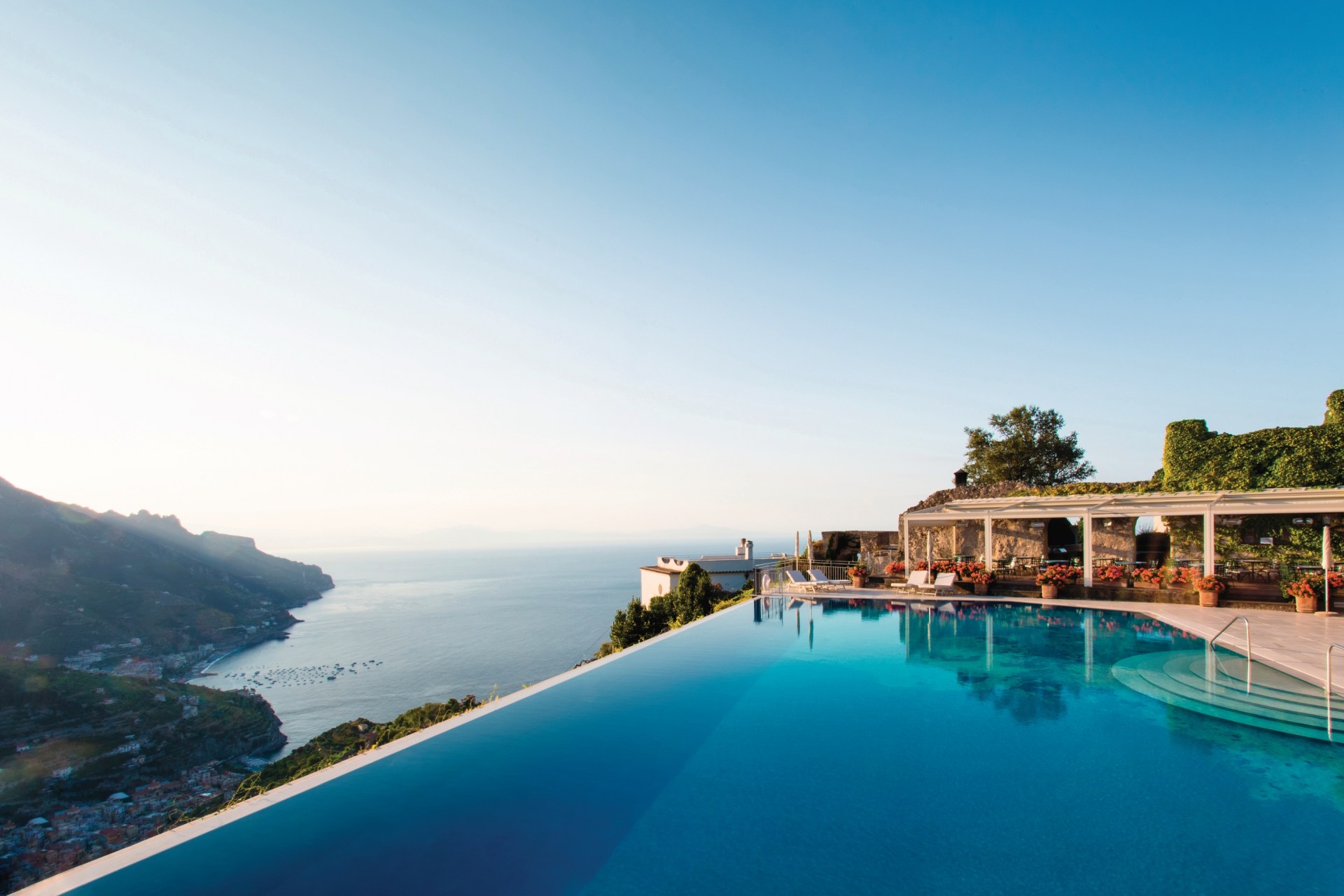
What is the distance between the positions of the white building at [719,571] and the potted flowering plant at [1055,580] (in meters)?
18.6

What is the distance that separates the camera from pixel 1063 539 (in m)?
24.3

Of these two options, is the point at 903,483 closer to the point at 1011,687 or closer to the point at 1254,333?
the point at 1254,333

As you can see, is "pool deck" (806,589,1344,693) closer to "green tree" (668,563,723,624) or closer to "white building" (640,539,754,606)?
"green tree" (668,563,723,624)

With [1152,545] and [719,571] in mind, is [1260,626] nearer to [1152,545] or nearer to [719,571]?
[1152,545]

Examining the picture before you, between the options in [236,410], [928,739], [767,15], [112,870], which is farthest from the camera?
[236,410]

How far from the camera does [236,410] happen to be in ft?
82.9

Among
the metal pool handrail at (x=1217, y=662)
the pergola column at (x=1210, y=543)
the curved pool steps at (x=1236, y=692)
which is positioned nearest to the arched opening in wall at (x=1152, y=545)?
the pergola column at (x=1210, y=543)

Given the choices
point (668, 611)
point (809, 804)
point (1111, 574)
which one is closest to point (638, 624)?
point (668, 611)

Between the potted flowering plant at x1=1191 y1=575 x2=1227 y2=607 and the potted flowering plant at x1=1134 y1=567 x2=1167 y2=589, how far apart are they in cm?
105

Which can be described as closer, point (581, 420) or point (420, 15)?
point (420, 15)

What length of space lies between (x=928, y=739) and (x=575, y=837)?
396 centimetres

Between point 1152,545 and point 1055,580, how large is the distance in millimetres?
7707

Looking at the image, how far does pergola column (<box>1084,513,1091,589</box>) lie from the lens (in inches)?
604

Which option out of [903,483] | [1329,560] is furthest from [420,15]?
[903,483]
